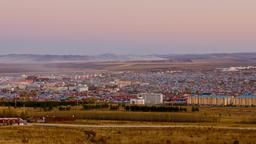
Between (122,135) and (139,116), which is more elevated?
(122,135)

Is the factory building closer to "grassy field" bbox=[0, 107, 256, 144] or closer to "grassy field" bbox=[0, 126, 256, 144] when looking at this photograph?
"grassy field" bbox=[0, 107, 256, 144]

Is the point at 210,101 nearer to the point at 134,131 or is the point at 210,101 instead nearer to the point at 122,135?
the point at 134,131

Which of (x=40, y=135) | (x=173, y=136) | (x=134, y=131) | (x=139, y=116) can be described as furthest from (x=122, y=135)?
(x=139, y=116)

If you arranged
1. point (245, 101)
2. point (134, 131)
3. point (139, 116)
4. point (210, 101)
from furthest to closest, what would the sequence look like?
1. point (210, 101)
2. point (245, 101)
3. point (139, 116)
4. point (134, 131)

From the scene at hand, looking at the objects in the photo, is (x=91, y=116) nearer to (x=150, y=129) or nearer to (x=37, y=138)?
(x=150, y=129)

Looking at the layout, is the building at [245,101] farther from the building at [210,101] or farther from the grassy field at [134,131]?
the grassy field at [134,131]

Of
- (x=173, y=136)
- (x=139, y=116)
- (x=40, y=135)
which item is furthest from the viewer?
(x=139, y=116)

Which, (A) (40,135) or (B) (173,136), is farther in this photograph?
(B) (173,136)

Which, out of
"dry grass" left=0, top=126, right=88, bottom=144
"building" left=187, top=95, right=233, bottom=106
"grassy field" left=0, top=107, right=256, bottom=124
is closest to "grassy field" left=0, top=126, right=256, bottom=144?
"dry grass" left=0, top=126, right=88, bottom=144

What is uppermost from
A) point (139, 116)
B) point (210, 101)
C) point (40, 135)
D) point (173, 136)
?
point (40, 135)
